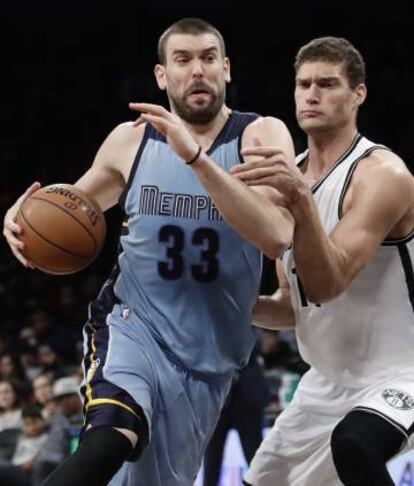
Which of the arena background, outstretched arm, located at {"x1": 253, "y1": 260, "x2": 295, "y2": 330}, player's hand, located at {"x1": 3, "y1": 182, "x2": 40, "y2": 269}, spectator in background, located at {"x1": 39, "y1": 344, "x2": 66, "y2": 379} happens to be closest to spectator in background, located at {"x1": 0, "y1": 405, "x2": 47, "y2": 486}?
spectator in background, located at {"x1": 39, "y1": 344, "x2": 66, "y2": 379}

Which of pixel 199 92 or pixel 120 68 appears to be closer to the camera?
pixel 199 92

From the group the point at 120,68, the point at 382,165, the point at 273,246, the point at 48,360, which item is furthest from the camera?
the point at 120,68

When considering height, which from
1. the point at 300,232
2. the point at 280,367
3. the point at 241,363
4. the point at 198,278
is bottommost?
the point at 280,367

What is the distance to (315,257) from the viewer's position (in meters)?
3.75

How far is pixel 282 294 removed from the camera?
464 centimetres

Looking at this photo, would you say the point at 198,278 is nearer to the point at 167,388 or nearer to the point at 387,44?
the point at 167,388

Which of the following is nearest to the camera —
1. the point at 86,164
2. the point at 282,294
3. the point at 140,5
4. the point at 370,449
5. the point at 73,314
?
the point at 370,449

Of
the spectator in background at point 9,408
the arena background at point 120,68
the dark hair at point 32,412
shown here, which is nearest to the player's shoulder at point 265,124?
the dark hair at point 32,412

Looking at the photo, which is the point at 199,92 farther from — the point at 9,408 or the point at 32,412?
the point at 9,408

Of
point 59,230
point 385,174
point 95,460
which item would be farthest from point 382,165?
point 95,460

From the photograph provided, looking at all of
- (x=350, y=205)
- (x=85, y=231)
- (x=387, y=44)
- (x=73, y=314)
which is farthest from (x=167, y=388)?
(x=387, y=44)

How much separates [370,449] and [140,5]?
14.8m

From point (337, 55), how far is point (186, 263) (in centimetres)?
103

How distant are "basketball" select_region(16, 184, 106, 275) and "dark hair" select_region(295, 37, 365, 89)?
3.50 ft
